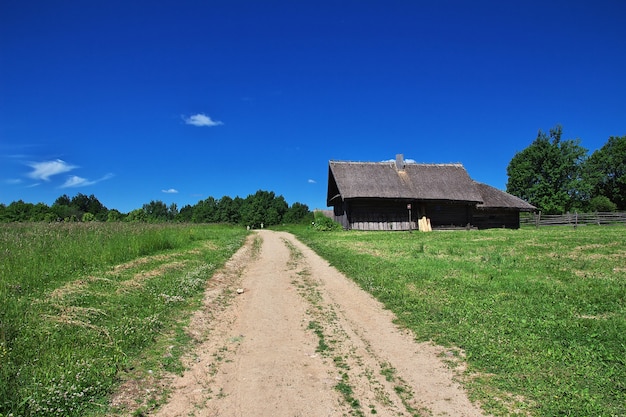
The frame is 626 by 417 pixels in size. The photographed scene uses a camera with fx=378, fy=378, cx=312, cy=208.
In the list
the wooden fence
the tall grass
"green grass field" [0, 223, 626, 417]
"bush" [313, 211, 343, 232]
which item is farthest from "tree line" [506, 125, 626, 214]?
the tall grass

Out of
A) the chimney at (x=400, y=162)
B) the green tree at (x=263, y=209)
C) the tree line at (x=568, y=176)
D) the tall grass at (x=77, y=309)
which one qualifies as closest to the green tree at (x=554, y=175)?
the tree line at (x=568, y=176)

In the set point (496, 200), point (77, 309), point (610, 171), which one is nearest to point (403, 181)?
point (496, 200)

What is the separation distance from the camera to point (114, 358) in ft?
15.7

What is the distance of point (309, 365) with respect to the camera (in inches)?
194

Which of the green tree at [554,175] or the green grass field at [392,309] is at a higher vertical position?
the green tree at [554,175]

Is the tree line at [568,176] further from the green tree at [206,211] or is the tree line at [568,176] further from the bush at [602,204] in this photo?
the green tree at [206,211]

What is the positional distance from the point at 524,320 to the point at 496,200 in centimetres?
3519

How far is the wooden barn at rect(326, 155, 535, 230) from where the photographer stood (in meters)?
34.5

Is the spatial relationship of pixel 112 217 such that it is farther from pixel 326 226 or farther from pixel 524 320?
pixel 524 320

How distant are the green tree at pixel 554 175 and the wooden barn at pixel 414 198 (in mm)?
26406

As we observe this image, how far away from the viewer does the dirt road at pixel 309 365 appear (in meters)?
3.93

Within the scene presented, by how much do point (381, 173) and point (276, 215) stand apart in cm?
4643

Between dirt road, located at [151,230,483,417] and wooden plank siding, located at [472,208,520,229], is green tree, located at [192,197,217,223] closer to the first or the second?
wooden plank siding, located at [472,208,520,229]

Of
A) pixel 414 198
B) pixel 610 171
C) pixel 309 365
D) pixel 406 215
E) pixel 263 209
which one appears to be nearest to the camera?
pixel 309 365
